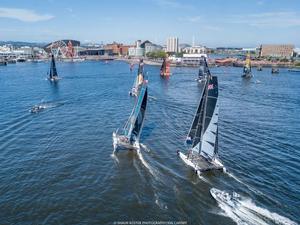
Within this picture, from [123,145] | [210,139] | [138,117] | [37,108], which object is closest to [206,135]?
[210,139]

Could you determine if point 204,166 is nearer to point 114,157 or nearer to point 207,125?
point 207,125

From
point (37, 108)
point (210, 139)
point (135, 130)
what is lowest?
point (37, 108)

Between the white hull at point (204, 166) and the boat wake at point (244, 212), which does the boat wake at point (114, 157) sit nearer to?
the white hull at point (204, 166)

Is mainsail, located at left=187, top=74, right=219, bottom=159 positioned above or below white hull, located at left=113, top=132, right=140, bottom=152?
above

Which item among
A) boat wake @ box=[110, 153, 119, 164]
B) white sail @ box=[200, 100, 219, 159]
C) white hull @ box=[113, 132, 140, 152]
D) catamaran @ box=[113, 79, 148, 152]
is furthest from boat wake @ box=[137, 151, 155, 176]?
white sail @ box=[200, 100, 219, 159]

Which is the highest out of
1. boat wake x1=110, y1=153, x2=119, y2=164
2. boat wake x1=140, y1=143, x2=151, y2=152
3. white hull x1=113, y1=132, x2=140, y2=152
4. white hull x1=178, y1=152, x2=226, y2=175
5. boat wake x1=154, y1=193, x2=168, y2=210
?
white hull x1=113, y1=132, x2=140, y2=152

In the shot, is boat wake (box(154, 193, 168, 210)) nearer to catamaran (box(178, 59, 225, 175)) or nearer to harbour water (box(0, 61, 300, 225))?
harbour water (box(0, 61, 300, 225))

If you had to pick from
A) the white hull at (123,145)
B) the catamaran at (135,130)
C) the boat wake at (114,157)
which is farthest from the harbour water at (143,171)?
the catamaran at (135,130)
